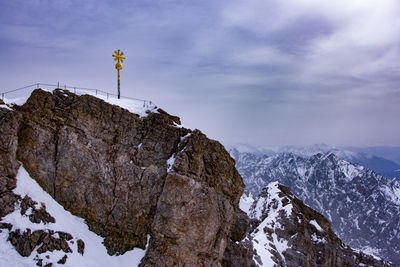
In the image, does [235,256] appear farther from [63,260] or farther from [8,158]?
[8,158]

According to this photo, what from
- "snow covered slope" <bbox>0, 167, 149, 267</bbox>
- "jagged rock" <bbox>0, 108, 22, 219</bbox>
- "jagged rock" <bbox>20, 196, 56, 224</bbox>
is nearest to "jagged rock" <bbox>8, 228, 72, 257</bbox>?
"snow covered slope" <bbox>0, 167, 149, 267</bbox>

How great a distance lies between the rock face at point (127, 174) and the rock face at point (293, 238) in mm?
26767

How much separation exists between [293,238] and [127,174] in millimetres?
52502

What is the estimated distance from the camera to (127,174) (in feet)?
145

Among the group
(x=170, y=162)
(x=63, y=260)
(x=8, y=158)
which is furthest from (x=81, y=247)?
(x=170, y=162)

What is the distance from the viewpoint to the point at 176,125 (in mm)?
48219

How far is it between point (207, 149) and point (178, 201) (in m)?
9.38

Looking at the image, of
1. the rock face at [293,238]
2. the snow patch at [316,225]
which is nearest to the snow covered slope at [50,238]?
the rock face at [293,238]

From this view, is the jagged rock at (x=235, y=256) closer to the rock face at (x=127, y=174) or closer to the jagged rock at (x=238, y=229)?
the jagged rock at (x=238, y=229)

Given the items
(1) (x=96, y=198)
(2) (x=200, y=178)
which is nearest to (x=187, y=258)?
(2) (x=200, y=178)

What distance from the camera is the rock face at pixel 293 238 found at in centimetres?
7338

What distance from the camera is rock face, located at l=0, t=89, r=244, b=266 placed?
134ft

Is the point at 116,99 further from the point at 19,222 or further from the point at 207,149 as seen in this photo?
the point at 19,222

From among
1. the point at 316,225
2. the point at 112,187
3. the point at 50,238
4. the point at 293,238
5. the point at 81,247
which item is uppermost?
the point at 112,187
